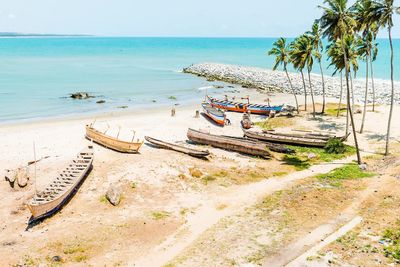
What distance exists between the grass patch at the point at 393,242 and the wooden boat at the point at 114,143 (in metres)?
19.9

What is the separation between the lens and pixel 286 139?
37.2 meters

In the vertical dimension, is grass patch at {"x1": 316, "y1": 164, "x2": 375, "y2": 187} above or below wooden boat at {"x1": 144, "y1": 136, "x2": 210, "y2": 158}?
below

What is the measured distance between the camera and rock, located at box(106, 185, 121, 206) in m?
24.3

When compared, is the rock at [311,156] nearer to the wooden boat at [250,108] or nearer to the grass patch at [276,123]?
the grass patch at [276,123]

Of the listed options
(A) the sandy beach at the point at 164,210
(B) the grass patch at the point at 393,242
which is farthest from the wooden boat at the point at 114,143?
(B) the grass patch at the point at 393,242

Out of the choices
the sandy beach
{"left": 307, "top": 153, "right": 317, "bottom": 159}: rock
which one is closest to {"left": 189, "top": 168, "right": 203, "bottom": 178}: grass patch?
the sandy beach

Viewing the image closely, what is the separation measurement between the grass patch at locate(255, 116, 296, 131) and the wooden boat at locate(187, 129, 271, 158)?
9.60 meters

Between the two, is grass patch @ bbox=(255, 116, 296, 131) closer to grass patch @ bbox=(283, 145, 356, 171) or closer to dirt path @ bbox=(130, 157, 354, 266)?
grass patch @ bbox=(283, 145, 356, 171)

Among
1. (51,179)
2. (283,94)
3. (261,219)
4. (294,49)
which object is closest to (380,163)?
(261,219)

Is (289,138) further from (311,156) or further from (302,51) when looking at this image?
(302,51)

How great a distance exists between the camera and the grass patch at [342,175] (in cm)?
2776

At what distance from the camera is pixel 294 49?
48.9m

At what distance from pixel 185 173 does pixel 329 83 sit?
206 ft

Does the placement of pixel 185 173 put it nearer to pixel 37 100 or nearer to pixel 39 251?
pixel 39 251
